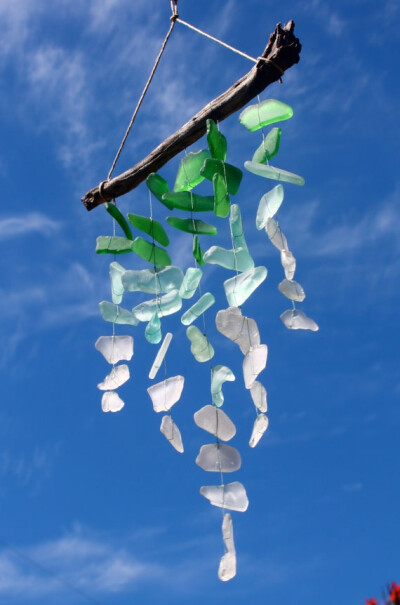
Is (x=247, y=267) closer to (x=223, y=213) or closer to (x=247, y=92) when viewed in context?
(x=223, y=213)

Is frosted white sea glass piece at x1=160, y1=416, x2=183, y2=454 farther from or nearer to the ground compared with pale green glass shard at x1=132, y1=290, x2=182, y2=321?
nearer to the ground

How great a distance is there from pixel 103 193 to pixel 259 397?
36.2 inches

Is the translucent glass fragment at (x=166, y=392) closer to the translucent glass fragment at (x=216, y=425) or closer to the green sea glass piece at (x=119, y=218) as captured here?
the translucent glass fragment at (x=216, y=425)

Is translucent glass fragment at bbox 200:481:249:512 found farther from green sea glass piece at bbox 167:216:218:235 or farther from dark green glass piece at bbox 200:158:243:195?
dark green glass piece at bbox 200:158:243:195

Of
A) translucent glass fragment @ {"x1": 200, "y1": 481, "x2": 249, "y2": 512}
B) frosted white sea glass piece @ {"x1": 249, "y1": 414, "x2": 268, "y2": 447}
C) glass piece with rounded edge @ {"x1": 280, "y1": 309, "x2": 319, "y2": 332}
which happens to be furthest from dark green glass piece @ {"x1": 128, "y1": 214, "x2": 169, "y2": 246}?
translucent glass fragment @ {"x1": 200, "y1": 481, "x2": 249, "y2": 512}

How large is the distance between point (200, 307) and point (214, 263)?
13cm

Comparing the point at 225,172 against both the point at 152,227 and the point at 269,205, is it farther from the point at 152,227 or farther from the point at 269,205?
the point at 152,227

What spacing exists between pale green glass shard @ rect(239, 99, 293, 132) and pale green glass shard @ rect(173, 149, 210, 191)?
15 cm

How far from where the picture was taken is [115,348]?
2.56 meters

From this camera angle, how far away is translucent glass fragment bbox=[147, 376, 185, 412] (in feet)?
7.50

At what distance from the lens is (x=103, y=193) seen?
8.78ft

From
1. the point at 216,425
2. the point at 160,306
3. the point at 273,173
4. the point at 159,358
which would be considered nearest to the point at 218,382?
the point at 216,425

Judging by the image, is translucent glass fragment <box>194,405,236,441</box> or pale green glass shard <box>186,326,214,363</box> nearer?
translucent glass fragment <box>194,405,236,441</box>

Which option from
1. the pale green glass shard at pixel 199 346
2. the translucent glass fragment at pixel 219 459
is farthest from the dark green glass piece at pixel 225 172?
the translucent glass fragment at pixel 219 459
